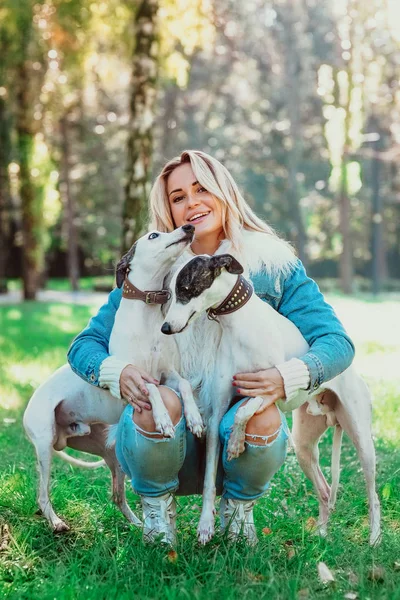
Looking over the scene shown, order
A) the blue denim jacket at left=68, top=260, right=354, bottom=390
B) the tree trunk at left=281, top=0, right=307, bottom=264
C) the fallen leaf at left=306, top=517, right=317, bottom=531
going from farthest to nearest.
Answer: the tree trunk at left=281, top=0, right=307, bottom=264 < the fallen leaf at left=306, top=517, right=317, bottom=531 < the blue denim jacket at left=68, top=260, right=354, bottom=390

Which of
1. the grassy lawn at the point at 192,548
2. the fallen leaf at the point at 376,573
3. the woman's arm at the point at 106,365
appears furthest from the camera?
the woman's arm at the point at 106,365

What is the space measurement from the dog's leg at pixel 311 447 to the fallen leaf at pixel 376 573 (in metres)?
0.61

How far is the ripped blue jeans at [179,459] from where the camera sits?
9.34 feet

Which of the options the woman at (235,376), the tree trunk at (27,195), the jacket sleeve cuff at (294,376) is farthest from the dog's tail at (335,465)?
the tree trunk at (27,195)

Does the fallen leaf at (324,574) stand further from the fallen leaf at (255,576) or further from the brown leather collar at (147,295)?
the brown leather collar at (147,295)

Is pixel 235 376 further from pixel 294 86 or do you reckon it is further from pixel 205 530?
pixel 294 86

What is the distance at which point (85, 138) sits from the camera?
25.4m

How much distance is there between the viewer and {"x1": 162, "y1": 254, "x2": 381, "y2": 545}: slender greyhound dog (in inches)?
109

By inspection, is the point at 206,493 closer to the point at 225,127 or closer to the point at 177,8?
the point at 177,8

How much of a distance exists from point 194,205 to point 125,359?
0.73 m

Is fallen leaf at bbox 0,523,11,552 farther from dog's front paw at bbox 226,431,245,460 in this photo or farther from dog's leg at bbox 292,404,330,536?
dog's leg at bbox 292,404,330,536

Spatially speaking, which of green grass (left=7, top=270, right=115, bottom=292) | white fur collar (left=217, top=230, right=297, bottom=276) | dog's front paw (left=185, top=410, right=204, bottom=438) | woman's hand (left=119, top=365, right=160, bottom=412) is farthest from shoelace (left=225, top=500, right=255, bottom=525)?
green grass (left=7, top=270, right=115, bottom=292)

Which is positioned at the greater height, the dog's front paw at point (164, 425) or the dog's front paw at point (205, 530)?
the dog's front paw at point (164, 425)

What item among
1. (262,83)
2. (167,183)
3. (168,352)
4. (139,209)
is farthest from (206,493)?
(262,83)
